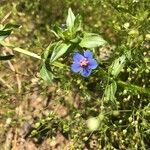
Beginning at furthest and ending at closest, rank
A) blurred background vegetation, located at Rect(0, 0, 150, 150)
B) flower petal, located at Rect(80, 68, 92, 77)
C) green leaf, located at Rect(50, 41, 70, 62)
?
blurred background vegetation, located at Rect(0, 0, 150, 150), flower petal, located at Rect(80, 68, 92, 77), green leaf, located at Rect(50, 41, 70, 62)

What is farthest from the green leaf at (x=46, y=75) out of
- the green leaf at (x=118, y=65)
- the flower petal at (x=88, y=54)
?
the green leaf at (x=118, y=65)

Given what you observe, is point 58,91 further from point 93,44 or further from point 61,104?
point 93,44

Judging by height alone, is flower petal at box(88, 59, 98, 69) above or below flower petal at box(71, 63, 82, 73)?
above

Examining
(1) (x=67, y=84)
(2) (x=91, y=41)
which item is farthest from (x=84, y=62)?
(1) (x=67, y=84)

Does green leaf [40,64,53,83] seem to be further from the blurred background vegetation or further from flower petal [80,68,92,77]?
the blurred background vegetation

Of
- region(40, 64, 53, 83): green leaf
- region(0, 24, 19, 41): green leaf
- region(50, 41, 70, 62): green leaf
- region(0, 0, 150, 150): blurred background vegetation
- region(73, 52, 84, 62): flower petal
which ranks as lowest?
region(0, 0, 150, 150): blurred background vegetation

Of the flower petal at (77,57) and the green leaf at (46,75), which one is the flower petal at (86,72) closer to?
the flower petal at (77,57)

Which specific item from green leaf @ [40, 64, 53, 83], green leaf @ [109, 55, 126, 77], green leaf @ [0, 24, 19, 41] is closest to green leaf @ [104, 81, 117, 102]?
green leaf @ [109, 55, 126, 77]
